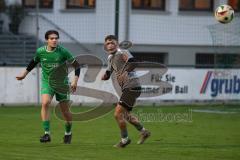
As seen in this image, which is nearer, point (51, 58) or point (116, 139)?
point (51, 58)

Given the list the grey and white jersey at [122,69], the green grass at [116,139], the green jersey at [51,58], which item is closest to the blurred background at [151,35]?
the green grass at [116,139]

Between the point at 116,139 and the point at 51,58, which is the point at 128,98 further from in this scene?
the point at 116,139

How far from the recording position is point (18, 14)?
110 feet

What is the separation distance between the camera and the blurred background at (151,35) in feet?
94.2

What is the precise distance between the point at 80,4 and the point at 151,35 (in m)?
3.39

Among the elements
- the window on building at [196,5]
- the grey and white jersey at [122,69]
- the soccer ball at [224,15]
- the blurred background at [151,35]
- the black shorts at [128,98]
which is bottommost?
the blurred background at [151,35]

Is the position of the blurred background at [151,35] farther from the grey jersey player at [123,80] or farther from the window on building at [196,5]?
the grey jersey player at [123,80]

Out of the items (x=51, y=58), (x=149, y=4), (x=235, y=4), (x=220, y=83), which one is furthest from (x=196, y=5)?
(x=51, y=58)

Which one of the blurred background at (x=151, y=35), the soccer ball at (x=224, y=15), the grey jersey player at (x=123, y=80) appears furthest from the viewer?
the blurred background at (x=151, y=35)

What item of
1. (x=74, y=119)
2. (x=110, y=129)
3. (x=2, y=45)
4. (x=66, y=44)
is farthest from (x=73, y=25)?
(x=110, y=129)

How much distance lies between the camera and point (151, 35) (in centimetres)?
3425

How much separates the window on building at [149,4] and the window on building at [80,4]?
73.8 inches

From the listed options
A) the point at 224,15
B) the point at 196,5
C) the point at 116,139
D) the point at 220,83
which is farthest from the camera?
the point at 196,5

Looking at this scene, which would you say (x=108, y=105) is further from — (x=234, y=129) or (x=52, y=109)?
(x=234, y=129)
